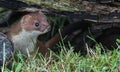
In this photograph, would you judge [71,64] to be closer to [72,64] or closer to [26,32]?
[72,64]

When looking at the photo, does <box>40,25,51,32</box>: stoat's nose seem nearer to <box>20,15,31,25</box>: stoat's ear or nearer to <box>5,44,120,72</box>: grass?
<box>20,15,31,25</box>: stoat's ear

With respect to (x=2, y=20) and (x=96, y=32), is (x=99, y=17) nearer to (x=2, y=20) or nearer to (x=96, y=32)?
(x=96, y=32)

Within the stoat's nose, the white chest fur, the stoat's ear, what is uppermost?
the stoat's ear

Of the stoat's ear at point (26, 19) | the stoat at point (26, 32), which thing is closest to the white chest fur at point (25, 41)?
the stoat at point (26, 32)

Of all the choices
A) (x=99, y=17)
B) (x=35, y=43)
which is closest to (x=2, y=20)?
(x=35, y=43)

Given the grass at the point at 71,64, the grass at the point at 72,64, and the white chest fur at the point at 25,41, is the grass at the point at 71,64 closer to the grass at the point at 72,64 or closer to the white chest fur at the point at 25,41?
the grass at the point at 72,64

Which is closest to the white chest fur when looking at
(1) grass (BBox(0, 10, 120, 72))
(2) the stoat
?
(2) the stoat
